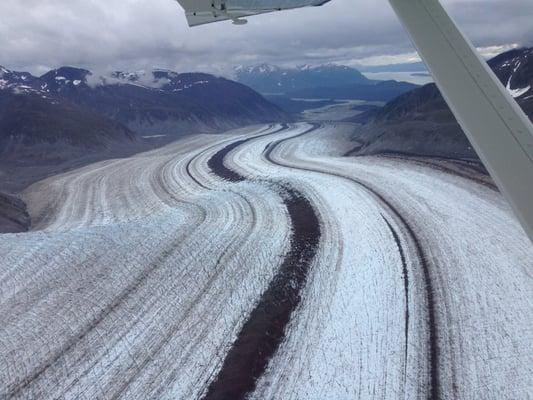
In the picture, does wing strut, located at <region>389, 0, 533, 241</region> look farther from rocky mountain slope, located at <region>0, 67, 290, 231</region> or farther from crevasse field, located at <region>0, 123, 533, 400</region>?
rocky mountain slope, located at <region>0, 67, 290, 231</region>

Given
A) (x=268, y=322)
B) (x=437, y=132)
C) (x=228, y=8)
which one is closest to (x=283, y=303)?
(x=268, y=322)

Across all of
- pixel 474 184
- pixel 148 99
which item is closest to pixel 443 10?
pixel 474 184

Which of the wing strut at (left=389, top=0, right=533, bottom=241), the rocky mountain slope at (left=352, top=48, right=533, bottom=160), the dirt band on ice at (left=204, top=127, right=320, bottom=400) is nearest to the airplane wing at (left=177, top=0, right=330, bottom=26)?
the wing strut at (left=389, top=0, right=533, bottom=241)

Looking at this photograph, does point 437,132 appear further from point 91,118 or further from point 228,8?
point 91,118

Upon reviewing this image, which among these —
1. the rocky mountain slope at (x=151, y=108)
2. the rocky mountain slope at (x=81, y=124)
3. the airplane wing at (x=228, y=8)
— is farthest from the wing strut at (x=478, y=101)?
the rocky mountain slope at (x=151, y=108)

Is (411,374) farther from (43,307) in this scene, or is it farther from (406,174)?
(406,174)
